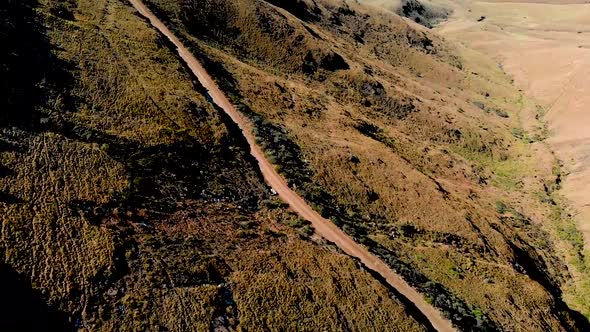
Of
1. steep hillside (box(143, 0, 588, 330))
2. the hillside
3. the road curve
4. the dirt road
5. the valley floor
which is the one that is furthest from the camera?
the dirt road

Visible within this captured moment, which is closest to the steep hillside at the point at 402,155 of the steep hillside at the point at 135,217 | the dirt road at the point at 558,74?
the dirt road at the point at 558,74

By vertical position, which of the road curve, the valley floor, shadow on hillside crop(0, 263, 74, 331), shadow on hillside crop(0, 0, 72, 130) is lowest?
the road curve

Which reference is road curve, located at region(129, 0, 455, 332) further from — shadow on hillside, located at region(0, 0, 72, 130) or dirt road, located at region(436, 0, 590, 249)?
dirt road, located at region(436, 0, 590, 249)

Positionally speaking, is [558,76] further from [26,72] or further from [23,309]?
[23,309]

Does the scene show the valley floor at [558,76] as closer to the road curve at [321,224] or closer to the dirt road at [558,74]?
the dirt road at [558,74]

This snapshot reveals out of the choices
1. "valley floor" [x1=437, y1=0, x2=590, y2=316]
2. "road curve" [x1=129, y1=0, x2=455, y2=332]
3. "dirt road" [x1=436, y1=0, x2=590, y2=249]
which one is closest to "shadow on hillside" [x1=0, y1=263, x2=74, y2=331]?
"road curve" [x1=129, y1=0, x2=455, y2=332]

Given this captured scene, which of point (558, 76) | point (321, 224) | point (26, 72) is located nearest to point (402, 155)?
point (321, 224)

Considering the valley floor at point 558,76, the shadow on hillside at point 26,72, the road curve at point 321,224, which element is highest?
the valley floor at point 558,76
